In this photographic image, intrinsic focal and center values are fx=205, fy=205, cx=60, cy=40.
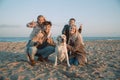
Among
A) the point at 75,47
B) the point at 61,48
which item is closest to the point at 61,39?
the point at 61,48

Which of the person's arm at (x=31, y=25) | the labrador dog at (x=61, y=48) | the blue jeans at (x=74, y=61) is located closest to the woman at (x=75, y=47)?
the blue jeans at (x=74, y=61)

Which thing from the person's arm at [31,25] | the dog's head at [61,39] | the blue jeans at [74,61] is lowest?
the blue jeans at [74,61]

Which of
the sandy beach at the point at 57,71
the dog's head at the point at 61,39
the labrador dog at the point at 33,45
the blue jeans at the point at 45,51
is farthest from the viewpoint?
the blue jeans at the point at 45,51

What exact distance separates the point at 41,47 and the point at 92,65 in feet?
5.88

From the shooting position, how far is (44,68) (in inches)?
249

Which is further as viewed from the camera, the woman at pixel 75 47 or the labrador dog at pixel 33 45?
the woman at pixel 75 47

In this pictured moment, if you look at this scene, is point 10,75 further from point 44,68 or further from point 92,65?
point 92,65

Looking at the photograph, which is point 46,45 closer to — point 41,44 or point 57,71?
point 41,44

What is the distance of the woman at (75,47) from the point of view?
6.65m

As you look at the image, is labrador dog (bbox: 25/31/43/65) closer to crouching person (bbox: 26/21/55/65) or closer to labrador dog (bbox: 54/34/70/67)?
crouching person (bbox: 26/21/55/65)

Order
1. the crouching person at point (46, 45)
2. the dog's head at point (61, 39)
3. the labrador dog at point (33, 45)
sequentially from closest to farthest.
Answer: the dog's head at point (61, 39)
the labrador dog at point (33, 45)
the crouching person at point (46, 45)

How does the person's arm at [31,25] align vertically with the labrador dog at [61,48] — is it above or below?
above

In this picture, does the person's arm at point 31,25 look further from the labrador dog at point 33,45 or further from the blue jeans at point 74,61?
the blue jeans at point 74,61

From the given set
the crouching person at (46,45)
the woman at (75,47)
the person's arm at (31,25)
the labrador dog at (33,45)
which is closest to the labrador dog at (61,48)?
the woman at (75,47)
